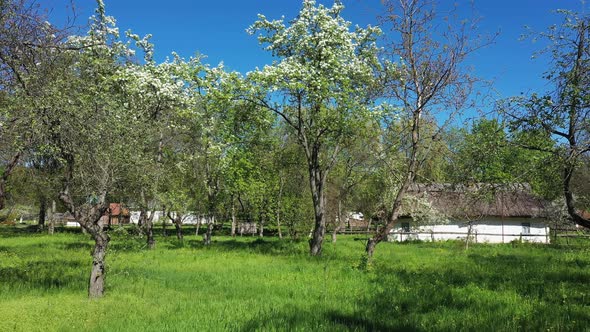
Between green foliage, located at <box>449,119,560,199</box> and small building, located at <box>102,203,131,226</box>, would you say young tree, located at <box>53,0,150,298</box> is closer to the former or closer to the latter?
small building, located at <box>102,203,131,226</box>

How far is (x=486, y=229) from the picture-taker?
48.0 m

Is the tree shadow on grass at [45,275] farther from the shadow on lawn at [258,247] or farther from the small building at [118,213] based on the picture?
the shadow on lawn at [258,247]

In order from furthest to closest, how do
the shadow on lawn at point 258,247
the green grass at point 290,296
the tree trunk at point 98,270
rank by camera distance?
the shadow on lawn at point 258,247 < the tree trunk at point 98,270 < the green grass at point 290,296

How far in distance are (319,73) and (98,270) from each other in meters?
14.5

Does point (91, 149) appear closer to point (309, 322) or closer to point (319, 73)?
point (309, 322)

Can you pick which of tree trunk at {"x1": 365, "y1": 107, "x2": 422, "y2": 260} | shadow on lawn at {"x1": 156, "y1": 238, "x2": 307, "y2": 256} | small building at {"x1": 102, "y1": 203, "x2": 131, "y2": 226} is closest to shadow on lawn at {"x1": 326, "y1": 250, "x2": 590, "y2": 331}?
tree trunk at {"x1": 365, "y1": 107, "x2": 422, "y2": 260}

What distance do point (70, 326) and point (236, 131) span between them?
16.9 m

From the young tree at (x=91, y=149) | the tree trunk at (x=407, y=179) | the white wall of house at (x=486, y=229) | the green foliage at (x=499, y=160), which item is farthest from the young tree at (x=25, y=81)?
the white wall of house at (x=486, y=229)

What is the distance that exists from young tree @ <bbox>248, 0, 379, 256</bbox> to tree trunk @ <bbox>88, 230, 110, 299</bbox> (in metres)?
11.9

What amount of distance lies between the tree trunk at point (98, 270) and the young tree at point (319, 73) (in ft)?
39.1

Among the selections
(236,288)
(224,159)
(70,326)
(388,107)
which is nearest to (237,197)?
(224,159)

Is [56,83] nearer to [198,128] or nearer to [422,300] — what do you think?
[422,300]

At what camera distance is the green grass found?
31.0 feet

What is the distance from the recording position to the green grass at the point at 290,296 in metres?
9.45
